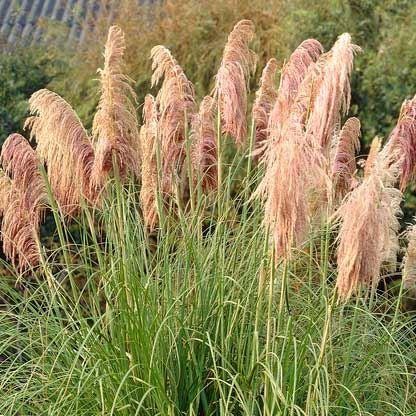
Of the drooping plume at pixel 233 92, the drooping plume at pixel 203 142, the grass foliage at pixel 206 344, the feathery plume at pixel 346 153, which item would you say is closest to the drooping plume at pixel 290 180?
the grass foliage at pixel 206 344

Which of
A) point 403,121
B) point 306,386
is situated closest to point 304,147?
point 403,121

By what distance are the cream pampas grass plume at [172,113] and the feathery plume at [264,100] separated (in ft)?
0.88

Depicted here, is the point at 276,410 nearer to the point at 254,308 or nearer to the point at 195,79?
the point at 254,308

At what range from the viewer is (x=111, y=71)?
4289 millimetres

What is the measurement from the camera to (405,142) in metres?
3.85

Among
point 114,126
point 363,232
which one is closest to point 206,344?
point 114,126

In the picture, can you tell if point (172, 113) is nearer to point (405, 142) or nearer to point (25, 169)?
point (25, 169)

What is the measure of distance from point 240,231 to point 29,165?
87 centimetres

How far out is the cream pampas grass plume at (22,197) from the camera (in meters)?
4.45

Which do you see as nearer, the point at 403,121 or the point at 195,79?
the point at 403,121

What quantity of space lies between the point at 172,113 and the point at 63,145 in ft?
1.45

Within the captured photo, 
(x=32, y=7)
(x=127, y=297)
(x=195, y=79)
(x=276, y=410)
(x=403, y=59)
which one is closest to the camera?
(x=276, y=410)

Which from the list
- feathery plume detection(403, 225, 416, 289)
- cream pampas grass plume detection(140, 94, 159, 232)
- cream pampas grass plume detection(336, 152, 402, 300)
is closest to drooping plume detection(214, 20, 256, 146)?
cream pampas grass plume detection(140, 94, 159, 232)

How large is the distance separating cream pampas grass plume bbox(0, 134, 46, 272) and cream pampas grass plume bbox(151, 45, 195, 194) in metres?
0.51
